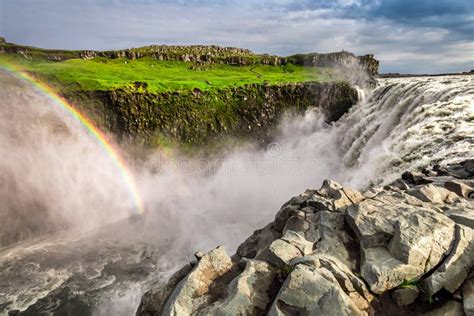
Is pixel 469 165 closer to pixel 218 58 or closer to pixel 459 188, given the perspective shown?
pixel 459 188

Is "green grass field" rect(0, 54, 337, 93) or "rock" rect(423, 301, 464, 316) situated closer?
"rock" rect(423, 301, 464, 316)

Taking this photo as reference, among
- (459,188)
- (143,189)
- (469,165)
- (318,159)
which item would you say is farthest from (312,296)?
(318,159)

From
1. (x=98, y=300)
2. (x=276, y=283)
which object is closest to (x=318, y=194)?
(x=276, y=283)

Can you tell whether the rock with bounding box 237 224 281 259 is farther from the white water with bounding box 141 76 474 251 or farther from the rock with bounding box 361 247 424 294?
the white water with bounding box 141 76 474 251

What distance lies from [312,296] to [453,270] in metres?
3.47

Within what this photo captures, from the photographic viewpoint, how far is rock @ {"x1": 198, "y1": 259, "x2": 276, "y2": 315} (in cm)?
739

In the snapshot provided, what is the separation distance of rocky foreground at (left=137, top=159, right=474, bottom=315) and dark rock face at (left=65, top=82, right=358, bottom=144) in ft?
93.5

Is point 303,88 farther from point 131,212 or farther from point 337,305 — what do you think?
point 337,305

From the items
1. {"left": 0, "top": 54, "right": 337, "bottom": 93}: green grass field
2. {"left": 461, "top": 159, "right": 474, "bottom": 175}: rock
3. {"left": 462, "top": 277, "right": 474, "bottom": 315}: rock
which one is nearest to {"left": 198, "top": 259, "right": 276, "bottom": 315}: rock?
{"left": 462, "top": 277, "right": 474, "bottom": 315}: rock

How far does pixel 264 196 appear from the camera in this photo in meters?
31.7

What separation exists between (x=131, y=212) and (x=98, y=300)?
13.9 metres

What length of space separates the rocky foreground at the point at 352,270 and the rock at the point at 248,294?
0.02 meters

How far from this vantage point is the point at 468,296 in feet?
22.7

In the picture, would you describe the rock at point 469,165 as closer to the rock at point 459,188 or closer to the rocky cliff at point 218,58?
the rock at point 459,188
